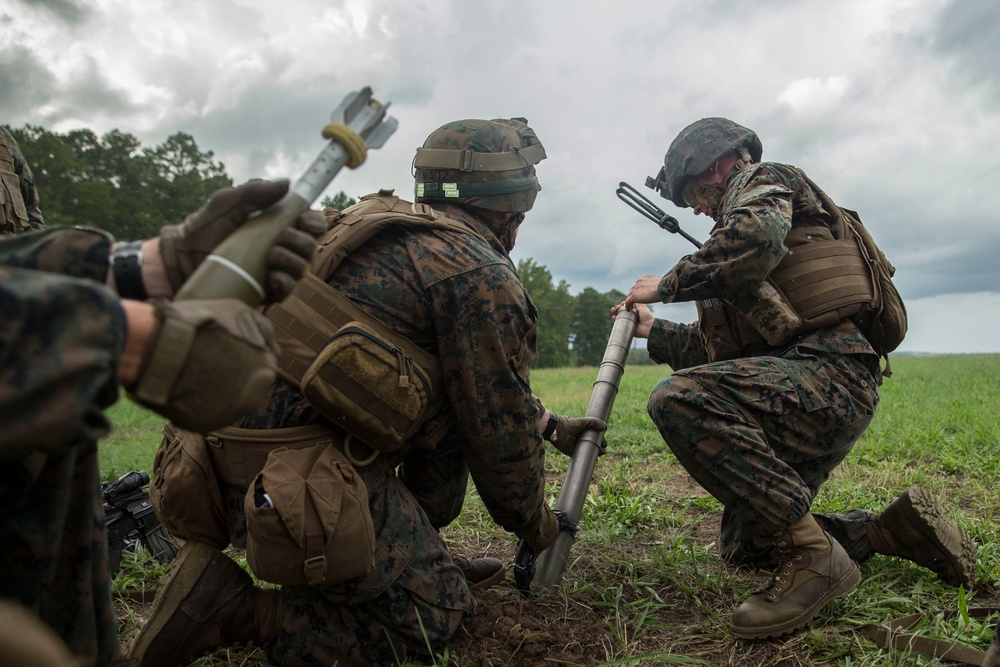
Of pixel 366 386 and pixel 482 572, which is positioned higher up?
pixel 366 386

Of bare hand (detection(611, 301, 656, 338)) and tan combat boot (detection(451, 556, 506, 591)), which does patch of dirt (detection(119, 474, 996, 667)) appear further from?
bare hand (detection(611, 301, 656, 338))

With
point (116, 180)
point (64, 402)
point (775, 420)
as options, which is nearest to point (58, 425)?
point (64, 402)

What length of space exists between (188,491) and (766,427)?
2555mm

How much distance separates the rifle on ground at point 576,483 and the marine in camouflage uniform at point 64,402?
1.96m

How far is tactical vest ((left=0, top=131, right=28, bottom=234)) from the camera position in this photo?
500cm

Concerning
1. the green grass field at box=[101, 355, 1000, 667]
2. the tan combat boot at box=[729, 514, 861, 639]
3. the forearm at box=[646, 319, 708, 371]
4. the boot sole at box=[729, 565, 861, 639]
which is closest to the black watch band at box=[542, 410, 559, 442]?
the green grass field at box=[101, 355, 1000, 667]

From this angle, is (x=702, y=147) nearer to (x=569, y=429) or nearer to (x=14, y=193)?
(x=569, y=429)

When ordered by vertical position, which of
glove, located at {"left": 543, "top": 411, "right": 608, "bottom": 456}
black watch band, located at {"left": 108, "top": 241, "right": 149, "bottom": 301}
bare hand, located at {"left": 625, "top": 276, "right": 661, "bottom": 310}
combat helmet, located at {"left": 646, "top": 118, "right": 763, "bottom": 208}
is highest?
combat helmet, located at {"left": 646, "top": 118, "right": 763, "bottom": 208}

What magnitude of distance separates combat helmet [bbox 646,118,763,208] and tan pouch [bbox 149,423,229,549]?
304cm

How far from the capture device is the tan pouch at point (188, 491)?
2865mm

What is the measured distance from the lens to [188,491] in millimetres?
2869

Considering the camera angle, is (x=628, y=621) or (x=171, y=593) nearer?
(x=171, y=593)

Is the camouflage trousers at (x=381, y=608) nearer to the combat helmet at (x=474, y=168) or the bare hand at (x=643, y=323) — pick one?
the combat helmet at (x=474, y=168)

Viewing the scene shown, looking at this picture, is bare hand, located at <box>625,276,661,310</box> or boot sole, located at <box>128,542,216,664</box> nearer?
boot sole, located at <box>128,542,216,664</box>
